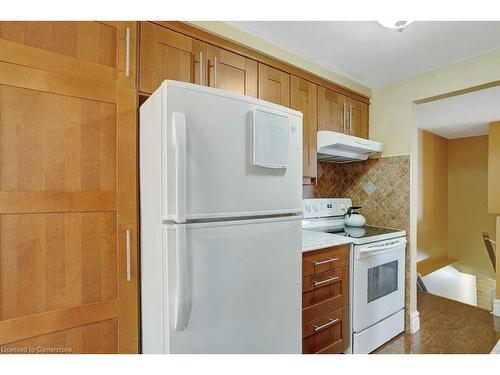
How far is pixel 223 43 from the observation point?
1.55 metres

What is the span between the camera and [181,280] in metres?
0.94

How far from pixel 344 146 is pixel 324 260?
977 millimetres

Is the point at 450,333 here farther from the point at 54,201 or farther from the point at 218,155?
the point at 54,201

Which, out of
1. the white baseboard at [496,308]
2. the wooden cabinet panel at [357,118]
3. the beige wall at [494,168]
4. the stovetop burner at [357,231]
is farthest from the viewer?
the beige wall at [494,168]

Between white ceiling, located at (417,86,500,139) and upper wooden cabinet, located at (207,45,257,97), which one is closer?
upper wooden cabinet, located at (207,45,257,97)

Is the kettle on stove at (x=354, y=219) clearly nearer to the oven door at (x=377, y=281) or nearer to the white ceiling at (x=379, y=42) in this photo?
the oven door at (x=377, y=281)

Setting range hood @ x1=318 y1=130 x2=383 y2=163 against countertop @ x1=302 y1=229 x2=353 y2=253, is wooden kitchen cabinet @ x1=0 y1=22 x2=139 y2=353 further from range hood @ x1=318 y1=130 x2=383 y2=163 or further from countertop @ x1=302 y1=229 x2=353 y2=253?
range hood @ x1=318 y1=130 x2=383 y2=163

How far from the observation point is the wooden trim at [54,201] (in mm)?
975

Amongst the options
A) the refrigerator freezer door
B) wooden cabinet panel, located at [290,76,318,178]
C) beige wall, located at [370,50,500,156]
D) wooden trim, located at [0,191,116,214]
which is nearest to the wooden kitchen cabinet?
wooden trim, located at [0,191,116,214]

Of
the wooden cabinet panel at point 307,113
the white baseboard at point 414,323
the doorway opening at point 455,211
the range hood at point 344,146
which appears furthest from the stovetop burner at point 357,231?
→ the doorway opening at point 455,211

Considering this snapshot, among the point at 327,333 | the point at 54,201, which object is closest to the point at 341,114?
the point at 327,333

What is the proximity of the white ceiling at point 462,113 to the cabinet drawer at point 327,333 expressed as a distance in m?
2.48

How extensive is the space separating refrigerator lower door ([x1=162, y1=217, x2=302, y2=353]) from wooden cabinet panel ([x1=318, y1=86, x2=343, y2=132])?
1.19 m

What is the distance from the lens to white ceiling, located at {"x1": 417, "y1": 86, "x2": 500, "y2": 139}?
2.75 m
